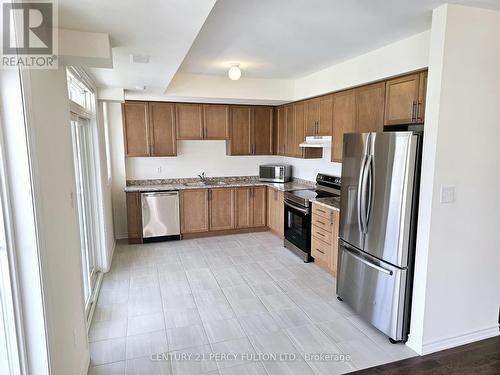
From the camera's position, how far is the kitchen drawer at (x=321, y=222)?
12.9ft

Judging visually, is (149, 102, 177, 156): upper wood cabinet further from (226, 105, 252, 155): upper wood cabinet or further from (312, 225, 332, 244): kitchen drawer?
(312, 225, 332, 244): kitchen drawer

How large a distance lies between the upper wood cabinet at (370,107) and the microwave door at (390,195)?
791mm

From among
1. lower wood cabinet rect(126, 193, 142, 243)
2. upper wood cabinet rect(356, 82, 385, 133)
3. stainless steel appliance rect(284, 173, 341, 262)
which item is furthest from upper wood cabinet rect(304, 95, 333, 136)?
lower wood cabinet rect(126, 193, 142, 243)

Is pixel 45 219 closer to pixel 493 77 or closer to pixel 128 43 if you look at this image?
pixel 128 43

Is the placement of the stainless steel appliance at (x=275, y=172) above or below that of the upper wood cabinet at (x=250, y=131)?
below

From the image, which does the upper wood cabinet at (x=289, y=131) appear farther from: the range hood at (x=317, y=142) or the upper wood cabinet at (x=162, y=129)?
the upper wood cabinet at (x=162, y=129)

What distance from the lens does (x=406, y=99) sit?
3070mm

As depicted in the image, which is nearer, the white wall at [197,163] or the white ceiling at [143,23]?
the white ceiling at [143,23]

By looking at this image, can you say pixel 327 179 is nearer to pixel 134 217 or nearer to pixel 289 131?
pixel 289 131

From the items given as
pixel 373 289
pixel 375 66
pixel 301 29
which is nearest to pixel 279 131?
pixel 375 66

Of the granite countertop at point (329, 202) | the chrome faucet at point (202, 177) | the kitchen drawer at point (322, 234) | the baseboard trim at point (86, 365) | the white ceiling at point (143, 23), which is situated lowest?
the baseboard trim at point (86, 365)

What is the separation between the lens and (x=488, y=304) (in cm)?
278

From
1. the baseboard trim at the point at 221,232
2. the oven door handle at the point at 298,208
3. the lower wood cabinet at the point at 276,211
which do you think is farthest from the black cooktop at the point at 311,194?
the baseboard trim at the point at 221,232

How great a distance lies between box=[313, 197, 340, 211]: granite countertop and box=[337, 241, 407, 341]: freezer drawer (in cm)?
62
